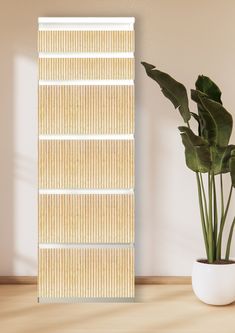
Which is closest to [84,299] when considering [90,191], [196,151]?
[90,191]

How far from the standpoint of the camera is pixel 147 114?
12.7ft

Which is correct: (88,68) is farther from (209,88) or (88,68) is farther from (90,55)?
(209,88)

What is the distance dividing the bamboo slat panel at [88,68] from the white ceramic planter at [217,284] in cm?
130

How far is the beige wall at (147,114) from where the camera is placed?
3.86 meters

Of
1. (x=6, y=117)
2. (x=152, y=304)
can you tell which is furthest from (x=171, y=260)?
(x=6, y=117)

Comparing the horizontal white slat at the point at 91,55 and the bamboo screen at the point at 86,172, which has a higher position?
the horizontal white slat at the point at 91,55

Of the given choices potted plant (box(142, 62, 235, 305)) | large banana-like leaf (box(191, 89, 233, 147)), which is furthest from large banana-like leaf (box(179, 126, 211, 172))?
Answer: large banana-like leaf (box(191, 89, 233, 147))

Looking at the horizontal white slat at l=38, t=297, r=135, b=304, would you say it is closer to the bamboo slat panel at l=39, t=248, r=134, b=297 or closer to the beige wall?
the bamboo slat panel at l=39, t=248, r=134, b=297

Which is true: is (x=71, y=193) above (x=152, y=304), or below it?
above

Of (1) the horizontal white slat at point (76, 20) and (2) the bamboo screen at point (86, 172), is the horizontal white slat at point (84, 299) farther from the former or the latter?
(1) the horizontal white slat at point (76, 20)

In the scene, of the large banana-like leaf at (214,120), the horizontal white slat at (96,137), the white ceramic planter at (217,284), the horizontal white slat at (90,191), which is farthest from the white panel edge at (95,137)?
the white ceramic planter at (217,284)

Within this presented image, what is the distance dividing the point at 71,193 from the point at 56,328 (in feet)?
2.96

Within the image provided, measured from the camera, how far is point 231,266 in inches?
130

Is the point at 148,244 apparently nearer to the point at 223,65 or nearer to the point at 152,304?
the point at 152,304
